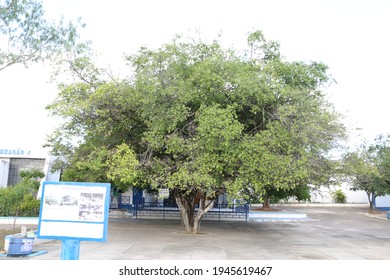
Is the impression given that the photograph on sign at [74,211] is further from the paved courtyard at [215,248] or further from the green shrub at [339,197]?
the green shrub at [339,197]

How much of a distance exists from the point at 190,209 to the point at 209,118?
7936 mm

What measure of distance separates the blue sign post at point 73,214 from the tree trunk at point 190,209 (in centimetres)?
1038

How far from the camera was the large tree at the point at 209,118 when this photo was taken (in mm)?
14117

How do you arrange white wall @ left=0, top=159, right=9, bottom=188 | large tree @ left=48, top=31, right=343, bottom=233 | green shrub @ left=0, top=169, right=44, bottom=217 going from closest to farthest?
large tree @ left=48, top=31, right=343, bottom=233 → green shrub @ left=0, top=169, right=44, bottom=217 → white wall @ left=0, top=159, right=9, bottom=188

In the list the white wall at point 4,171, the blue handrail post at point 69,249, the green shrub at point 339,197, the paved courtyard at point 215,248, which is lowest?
the paved courtyard at point 215,248

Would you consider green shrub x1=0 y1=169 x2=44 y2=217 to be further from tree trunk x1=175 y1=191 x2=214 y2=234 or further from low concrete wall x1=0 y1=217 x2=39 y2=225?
tree trunk x1=175 y1=191 x2=214 y2=234

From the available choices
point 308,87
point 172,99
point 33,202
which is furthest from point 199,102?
point 33,202

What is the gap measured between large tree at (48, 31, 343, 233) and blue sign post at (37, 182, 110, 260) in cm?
647

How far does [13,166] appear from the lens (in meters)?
35.8

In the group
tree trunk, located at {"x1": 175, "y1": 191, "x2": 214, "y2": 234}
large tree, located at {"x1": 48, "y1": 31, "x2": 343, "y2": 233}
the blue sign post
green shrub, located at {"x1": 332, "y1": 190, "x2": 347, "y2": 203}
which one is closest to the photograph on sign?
the blue sign post

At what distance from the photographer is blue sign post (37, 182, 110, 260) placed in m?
7.27

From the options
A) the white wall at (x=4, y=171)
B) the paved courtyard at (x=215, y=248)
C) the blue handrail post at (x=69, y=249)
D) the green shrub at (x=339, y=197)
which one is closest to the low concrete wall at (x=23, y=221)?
A: the paved courtyard at (x=215, y=248)

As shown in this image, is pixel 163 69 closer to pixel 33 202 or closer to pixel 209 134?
pixel 209 134
